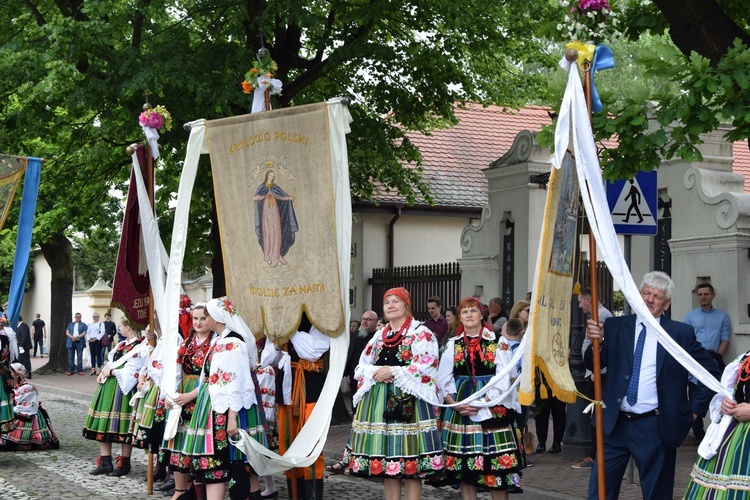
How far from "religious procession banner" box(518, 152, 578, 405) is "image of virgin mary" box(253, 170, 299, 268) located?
2899mm

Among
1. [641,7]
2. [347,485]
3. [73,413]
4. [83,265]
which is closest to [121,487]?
[347,485]

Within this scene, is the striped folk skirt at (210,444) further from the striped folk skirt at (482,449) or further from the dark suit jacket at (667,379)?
the dark suit jacket at (667,379)

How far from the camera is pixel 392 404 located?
8.56m

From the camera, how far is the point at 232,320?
8.79 meters

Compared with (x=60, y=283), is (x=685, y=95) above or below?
above

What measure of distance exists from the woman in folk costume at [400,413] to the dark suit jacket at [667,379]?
164cm

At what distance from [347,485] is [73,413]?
9.87 metres

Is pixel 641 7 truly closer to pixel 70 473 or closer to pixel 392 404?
pixel 392 404

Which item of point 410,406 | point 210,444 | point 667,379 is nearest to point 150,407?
point 210,444

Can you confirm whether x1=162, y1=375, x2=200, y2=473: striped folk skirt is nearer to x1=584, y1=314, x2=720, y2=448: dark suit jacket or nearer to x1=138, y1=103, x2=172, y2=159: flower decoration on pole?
x1=138, y1=103, x2=172, y2=159: flower decoration on pole

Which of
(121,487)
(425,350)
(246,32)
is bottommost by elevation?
(121,487)

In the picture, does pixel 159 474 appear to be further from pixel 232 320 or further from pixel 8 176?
pixel 8 176

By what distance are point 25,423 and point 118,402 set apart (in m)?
2.63

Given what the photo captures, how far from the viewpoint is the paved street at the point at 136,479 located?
10320 mm
